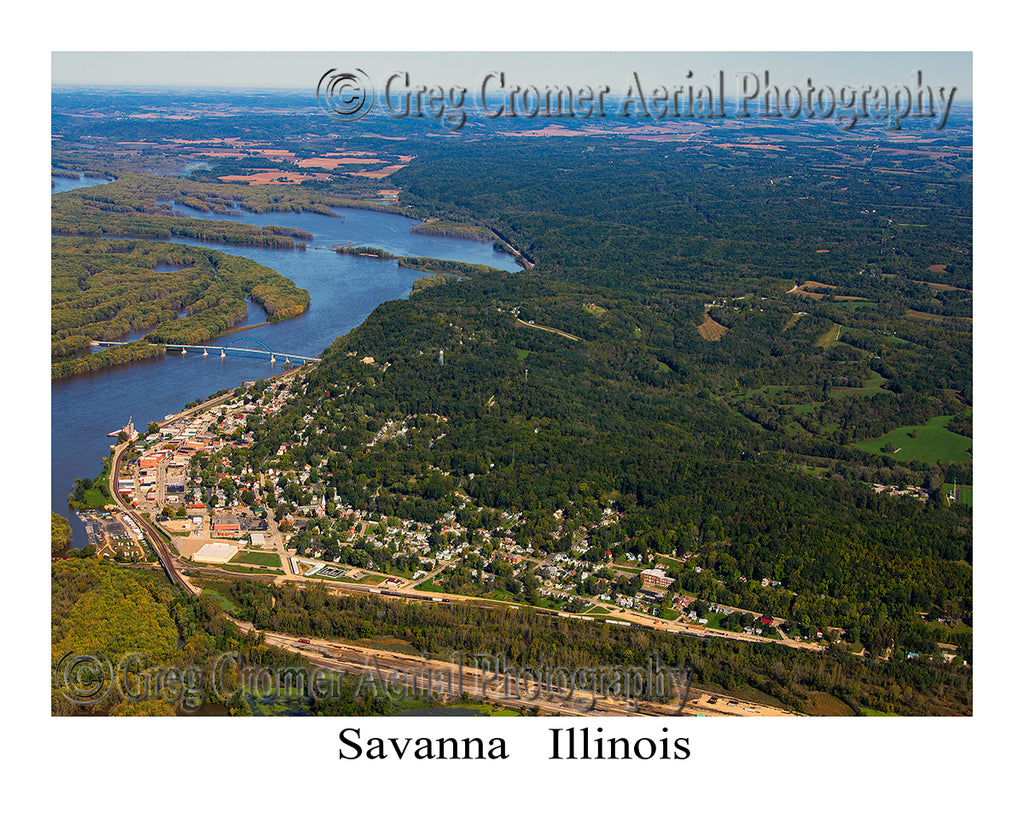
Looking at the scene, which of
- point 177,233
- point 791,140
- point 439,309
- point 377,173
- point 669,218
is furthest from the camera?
point 791,140

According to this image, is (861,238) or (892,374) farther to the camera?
(861,238)

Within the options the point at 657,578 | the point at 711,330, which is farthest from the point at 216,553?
the point at 711,330

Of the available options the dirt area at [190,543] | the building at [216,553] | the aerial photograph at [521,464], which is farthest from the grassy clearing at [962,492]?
the dirt area at [190,543]

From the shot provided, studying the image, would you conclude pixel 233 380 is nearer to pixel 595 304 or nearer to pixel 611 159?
pixel 595 304

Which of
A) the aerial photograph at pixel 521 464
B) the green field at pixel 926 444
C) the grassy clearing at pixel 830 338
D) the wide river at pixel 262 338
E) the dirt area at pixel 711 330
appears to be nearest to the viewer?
the aerial photograph at pixel 521 464

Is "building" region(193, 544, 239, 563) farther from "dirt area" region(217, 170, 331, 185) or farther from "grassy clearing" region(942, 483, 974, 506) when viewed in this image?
"dirt area" region(217, 170, 331, 185)

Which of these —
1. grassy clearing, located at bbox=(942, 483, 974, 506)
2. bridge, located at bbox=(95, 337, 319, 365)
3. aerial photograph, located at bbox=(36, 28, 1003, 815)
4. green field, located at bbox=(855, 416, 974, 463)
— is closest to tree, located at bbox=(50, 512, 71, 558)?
aerial photograph, located at bbox=(36, 28, 1003, 815)

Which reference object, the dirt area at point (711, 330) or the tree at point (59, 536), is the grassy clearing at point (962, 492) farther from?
the tree at point (59, 536)

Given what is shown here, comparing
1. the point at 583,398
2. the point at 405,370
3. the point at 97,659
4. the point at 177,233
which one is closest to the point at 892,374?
the point at 583,398
